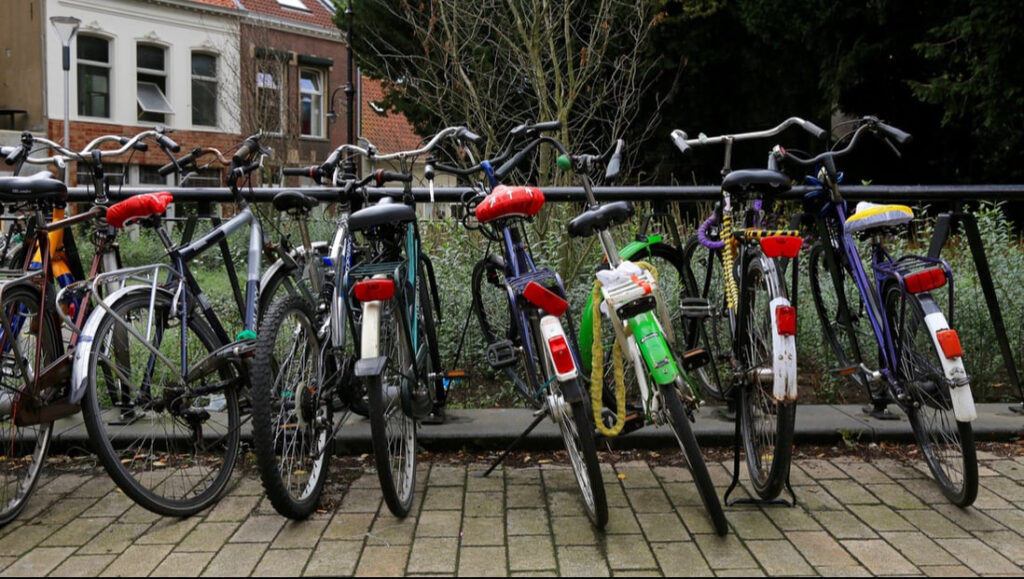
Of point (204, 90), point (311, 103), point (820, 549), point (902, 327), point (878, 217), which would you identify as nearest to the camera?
point (820, 549)

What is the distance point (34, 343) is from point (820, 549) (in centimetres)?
298

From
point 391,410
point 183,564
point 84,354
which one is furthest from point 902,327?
point 84,354

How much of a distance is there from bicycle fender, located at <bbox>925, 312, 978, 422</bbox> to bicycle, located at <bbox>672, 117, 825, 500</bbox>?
525 millimetres

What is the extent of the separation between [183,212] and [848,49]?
14.1 m

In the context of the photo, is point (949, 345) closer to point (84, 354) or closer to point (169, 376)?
point (169, 376)

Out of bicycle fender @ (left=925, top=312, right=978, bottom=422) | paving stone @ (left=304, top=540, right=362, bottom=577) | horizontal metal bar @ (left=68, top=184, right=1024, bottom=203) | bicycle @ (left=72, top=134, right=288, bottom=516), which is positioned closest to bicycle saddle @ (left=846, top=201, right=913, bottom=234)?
horizontal metal bar @ (left=68, top=184, right=1024, bottom=203)

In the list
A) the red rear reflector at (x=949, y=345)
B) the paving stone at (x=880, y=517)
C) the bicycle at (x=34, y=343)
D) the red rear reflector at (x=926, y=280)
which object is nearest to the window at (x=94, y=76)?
the bicycle at (x=34, y=343)

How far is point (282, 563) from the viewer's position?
306cm

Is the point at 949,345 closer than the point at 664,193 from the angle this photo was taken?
Yes

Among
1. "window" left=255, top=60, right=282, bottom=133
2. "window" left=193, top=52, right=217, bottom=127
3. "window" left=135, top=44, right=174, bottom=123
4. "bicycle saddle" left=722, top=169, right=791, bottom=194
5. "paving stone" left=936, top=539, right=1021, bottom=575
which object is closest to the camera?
"paving stone" left=936, top=539, right=1021, bottom=575

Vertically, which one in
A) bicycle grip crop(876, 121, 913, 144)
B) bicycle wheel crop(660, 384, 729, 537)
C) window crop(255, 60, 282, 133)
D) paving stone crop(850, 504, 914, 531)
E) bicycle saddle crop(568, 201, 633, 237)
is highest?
window crop(255, 60, 282, 133)

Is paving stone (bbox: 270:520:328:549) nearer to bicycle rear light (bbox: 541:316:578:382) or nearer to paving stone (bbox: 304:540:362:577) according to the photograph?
paving stone (bbox: 304:540:362:577)

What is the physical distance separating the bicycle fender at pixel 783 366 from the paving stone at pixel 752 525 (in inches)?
18.2

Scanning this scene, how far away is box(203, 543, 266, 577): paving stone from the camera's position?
2.99 metres
